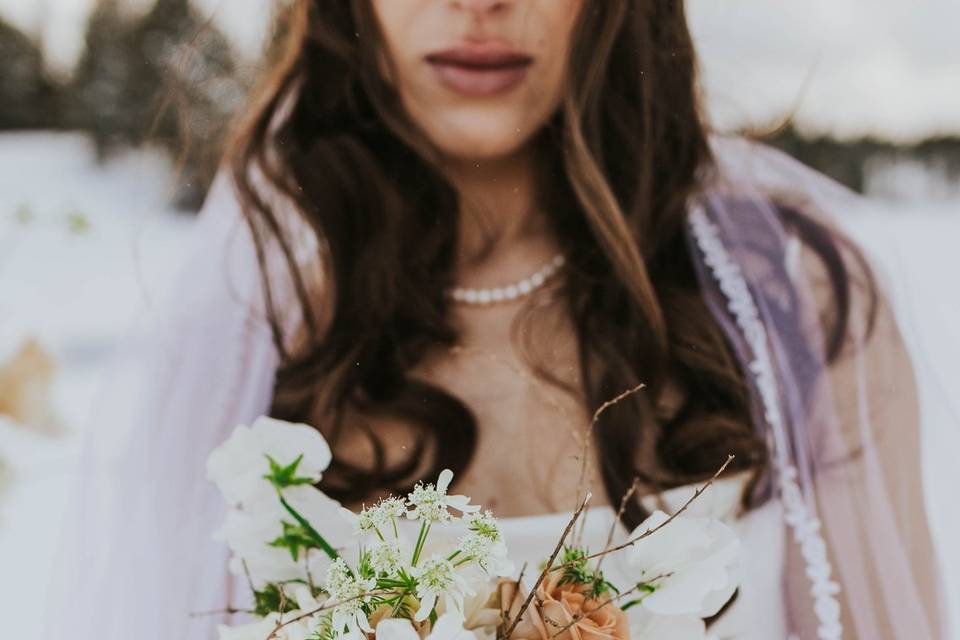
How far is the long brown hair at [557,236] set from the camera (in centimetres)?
82

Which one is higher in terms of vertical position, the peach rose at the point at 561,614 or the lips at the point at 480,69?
the lips at the point at 480,69

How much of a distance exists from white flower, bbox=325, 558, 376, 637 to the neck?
0.63 m

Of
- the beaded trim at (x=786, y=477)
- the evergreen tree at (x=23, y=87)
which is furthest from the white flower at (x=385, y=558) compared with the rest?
the evergreen tree at (x=23, y=87)

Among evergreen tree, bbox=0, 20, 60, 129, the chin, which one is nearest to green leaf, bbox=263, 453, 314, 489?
the chin

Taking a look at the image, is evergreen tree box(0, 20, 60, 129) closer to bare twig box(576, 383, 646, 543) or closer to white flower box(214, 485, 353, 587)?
bare twig box(576, 383, 646, 543)

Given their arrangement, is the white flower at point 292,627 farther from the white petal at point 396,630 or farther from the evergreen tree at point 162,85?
the evergreen tree at point 162,85

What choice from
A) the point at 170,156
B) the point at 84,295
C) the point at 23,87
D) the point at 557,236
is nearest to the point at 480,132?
the point at 557,236

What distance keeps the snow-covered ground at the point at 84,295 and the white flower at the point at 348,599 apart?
596mm

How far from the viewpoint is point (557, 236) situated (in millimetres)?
964

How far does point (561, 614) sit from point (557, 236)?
619mm

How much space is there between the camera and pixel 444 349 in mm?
922

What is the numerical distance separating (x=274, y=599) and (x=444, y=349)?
1.51 ft

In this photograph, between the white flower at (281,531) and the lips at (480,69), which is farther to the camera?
the lips at (480,69)

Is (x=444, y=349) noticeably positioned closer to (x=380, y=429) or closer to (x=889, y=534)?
(x=380, y=429)
